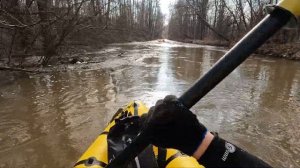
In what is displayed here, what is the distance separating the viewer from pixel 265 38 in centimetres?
92

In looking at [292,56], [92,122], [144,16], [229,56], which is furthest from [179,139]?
[144,16]

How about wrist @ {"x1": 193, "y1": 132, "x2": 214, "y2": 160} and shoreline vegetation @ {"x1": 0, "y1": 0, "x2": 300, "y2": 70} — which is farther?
shoreline vegetation @ {"x1": 0, "y1": 0, "x2": 300, "y2": 70}

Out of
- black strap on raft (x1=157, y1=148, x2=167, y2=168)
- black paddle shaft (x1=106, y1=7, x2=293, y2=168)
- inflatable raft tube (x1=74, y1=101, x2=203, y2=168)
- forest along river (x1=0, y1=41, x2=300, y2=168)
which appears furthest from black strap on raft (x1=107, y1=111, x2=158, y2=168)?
forest along river (x1=0, y1=41, x2=300, y2=168)

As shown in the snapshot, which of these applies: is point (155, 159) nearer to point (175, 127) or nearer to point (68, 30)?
point (175, 127)

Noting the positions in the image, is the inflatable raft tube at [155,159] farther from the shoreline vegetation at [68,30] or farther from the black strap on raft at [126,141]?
the shoreline vegetation at [68,30]

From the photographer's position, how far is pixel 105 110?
5.64m

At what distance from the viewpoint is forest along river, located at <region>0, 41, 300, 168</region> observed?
4016mm

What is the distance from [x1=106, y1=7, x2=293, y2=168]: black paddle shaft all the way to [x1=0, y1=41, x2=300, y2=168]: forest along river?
3.00m

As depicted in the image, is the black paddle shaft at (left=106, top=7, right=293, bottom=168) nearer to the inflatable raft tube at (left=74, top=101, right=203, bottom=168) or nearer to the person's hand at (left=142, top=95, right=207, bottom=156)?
the person's hand at (left=142, top=95, right=207, bottom=156)

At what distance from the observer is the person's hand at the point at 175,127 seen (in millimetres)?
999

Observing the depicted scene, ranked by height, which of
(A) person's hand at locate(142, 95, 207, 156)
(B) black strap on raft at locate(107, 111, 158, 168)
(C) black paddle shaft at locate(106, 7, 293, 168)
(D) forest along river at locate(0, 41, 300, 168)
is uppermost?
A: (C) black paddle shaft at locate(106, 7, 293, 168)

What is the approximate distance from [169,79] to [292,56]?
10100mm

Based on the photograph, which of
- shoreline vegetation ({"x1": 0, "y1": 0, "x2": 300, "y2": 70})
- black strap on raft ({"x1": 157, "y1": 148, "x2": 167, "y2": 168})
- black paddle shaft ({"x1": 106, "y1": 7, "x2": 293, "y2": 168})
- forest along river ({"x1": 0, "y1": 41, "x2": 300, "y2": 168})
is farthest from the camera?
shoreline vegetation ({"x1": 0, "y1": 0, "x2": 300, "y2": 70})

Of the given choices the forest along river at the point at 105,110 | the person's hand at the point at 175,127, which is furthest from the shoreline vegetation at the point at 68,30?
the forest along river at the point at 105,110
